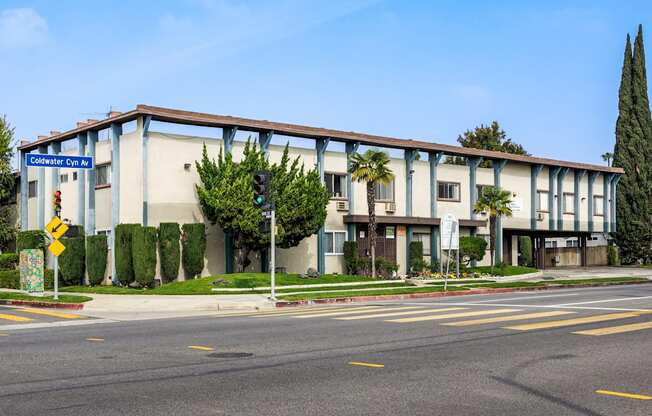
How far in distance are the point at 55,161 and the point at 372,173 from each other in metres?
16.8

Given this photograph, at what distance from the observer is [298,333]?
53.1 ft

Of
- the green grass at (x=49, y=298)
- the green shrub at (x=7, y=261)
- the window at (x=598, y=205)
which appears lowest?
the green grass at (x=49, y=298)

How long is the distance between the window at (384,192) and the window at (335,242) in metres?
3.45

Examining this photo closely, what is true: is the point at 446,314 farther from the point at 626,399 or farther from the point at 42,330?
the point at 626,399

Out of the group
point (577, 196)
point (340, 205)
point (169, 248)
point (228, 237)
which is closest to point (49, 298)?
point (169, 248)

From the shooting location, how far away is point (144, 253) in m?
34.8

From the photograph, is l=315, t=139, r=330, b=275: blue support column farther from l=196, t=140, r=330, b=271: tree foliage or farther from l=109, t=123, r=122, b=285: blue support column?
l=109, t=123, r=122, b=285: blue support column

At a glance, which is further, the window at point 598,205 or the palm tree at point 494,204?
the window at point 598,205

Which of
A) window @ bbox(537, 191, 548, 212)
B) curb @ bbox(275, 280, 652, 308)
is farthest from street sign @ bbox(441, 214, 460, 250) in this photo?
window @ bbox(537, 191, 548, 212)

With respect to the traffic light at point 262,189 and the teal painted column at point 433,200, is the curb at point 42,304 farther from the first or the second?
the teal painted column at point 433,200

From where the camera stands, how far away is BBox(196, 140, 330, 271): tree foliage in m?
35.0

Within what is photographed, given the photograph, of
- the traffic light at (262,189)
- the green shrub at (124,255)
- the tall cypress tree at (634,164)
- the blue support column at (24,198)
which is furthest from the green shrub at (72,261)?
the tall cypress tree at (634,164)

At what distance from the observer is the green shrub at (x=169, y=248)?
35.3 meters

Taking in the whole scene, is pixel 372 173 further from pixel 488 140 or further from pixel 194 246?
pixel 488 140
